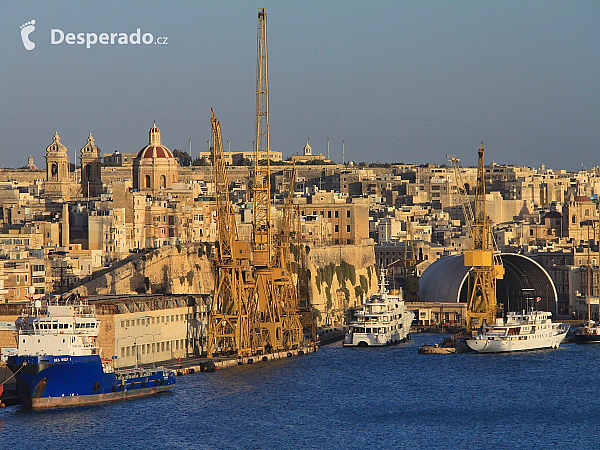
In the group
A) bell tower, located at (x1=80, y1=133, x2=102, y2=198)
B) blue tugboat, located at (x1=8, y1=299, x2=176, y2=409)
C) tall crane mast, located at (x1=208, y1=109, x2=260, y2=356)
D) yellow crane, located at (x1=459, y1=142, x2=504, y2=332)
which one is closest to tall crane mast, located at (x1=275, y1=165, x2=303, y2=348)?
tall crane mast, located at (x1=208, y1=109, x2=260, y2=356)

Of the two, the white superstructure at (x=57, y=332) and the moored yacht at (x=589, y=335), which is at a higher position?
the white superstructure at (x=57, y=332)

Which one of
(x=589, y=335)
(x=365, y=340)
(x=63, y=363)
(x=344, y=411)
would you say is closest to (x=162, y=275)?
(x=365, y=340)

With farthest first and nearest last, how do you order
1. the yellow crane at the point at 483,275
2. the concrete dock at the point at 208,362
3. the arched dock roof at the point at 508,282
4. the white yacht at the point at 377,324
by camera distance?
1. the arched dock roof at the point at 508,282
2. the yellow crane at the point at 483,275
3. the white yacht at the point at 377,324
4. the concrete dock at the point at 208,362

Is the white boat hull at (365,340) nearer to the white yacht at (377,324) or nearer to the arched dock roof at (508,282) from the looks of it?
the white yacht at (377,324)

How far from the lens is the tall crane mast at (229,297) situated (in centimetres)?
7312

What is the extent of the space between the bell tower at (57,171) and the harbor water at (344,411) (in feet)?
159

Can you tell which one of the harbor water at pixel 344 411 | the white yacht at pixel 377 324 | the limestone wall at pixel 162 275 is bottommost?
the harbor water at pixel 344 411

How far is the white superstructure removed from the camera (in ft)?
190

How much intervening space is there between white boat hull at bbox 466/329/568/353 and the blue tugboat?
84.9 feet

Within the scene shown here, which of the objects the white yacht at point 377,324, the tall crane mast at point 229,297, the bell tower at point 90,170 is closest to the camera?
the tall crane mast at point 229,297

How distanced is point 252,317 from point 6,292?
1168cm

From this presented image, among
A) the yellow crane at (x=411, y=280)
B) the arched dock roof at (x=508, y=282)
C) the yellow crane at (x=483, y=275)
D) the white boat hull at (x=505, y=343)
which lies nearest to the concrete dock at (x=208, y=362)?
the white boat hull at (x=505, y=343)

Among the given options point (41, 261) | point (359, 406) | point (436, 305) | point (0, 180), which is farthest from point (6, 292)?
point (0, 180)

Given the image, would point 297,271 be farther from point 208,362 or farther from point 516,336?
point 208,362
